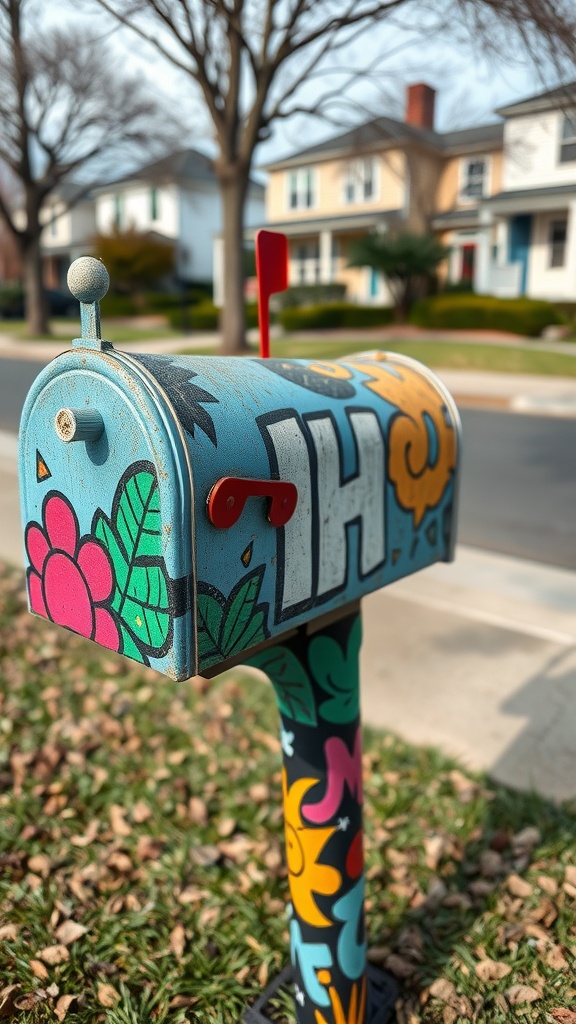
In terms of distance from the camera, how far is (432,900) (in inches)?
85.0

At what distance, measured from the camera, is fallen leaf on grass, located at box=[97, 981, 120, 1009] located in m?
1.77

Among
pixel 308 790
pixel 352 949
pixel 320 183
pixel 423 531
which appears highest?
pixel 320 183

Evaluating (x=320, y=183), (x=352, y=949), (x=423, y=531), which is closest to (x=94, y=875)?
(x=352, y=949)

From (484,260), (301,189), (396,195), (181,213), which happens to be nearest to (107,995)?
(484,260)

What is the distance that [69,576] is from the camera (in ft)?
4.00

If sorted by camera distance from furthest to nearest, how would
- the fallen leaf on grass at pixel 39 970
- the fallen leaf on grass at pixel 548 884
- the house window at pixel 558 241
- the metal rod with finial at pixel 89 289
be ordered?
the house window at pixel 558 241 → the fallen leaf on grass at pixel 548 884 → the fallen leaf on grass at pixel 39 970 → the metal rod with finial at pixel 89 289

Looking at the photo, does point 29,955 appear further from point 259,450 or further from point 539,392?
point 539,392

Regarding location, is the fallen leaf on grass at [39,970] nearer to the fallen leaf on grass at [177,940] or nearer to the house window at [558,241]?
the fallen leaf on grass at [177,940]

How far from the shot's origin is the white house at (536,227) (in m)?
20.1

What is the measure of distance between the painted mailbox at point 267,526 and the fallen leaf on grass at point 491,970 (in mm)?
351

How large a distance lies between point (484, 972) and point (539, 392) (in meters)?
10.2

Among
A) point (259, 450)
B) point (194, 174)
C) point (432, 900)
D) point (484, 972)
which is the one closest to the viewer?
point (259, 450)

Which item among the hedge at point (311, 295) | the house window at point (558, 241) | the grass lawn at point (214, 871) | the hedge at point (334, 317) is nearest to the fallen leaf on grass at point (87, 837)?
the grass lawn at point (214, 871)

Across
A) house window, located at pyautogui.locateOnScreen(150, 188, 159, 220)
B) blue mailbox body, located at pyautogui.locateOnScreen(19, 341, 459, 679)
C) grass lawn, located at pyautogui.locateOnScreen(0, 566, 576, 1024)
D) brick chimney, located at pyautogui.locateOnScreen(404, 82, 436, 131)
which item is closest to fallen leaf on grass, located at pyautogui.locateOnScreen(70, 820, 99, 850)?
grass lawn, located at pyautogui.locateOnScreen(0, 566, 576, 1024)
